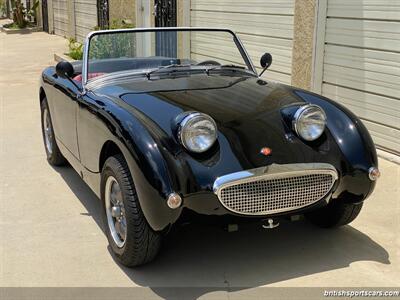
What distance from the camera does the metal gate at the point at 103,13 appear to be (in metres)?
14.1

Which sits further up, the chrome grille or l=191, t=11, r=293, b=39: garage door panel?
l=191, t=11, r=293, b=39: garage door panel

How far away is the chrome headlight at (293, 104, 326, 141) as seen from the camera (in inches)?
135

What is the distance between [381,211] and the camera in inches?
173

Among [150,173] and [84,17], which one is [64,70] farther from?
[84,17]

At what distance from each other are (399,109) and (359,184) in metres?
2.38

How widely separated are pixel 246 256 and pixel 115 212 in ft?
2.88

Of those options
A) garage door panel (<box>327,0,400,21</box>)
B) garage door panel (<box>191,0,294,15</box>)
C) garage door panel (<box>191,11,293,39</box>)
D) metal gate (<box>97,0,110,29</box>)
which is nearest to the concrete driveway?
garage door panel (<box>327,0,400,21</box>)

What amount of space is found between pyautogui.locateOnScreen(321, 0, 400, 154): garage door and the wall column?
220 millimetres

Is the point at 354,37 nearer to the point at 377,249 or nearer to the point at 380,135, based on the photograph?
the point at 380,135

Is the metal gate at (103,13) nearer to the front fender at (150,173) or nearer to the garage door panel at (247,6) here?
the garage door panel at (247,6)

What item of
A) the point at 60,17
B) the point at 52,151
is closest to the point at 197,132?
the point at 52,151

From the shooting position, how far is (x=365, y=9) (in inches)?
231

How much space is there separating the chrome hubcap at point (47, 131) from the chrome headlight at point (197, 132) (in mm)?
2700

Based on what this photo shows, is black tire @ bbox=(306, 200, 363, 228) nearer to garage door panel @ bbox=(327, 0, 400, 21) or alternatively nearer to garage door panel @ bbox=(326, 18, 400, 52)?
garage door panel @ bbox=(326, 18, 400, 52)
